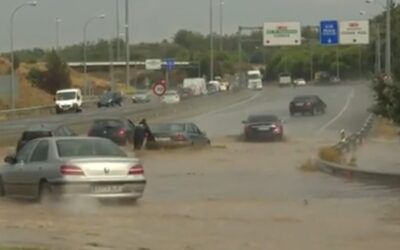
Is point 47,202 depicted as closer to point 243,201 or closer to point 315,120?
point 243,201

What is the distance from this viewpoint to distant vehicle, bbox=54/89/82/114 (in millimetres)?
89000

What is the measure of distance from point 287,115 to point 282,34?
1571cm

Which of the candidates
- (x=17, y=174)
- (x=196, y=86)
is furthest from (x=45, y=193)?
(x=196, y=86)

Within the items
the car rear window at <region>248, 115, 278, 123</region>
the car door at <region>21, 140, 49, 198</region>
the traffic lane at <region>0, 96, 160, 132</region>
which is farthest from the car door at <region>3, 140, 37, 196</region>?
the traffic lane at <region>0, 96, 160, 132</region>

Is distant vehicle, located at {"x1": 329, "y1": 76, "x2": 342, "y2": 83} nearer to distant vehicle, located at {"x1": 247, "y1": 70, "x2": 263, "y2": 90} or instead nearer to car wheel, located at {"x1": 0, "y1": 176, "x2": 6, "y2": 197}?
distant vehicle, located at {"x1": 247, "y1": 70, "x2": 263, "y2": 90}

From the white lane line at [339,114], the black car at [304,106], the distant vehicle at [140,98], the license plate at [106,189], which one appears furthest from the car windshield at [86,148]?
the distant vehicle at [140,98]

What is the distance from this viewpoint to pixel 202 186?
26.3 m

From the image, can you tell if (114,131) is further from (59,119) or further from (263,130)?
(59,119)

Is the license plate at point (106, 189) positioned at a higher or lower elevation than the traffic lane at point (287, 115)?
higher

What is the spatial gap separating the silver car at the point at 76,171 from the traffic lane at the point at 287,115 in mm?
36768

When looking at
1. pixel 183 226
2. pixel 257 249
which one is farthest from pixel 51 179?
pixel 257 249

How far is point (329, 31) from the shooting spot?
86.8 meters

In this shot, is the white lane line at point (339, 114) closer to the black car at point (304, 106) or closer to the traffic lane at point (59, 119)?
the black car at point (304, 106)

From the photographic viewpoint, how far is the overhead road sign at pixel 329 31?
86.6 metres
